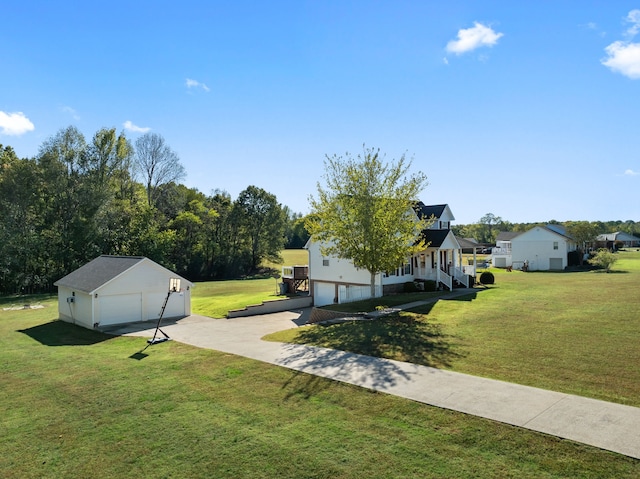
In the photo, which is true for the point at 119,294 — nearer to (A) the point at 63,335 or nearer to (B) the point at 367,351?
(A) the point at 63,335

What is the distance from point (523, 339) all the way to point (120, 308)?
2082cm

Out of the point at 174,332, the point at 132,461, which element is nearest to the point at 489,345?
the point at 132,461

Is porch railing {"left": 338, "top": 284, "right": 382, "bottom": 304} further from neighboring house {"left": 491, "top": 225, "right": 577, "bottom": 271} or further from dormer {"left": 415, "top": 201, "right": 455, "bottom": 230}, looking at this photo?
neighboring house {"left": 491, "top": 225, "right": 577, "bottom": 271}

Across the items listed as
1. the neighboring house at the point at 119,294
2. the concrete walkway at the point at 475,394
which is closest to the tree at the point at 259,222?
the neighboring house at the point at 119,294

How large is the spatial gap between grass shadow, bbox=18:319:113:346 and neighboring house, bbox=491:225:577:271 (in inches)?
1836

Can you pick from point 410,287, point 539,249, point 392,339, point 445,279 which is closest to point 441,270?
point 445,279

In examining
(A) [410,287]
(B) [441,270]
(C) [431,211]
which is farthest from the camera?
(C) [431,211]

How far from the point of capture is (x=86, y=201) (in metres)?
46.1

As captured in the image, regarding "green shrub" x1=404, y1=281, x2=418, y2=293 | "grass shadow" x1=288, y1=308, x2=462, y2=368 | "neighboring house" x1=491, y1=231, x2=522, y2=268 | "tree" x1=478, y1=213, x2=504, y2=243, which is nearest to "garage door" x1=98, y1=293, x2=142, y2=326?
"grass shadow" x1=288, y1=308, x2=462, y2=368

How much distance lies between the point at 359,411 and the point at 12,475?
650 cm

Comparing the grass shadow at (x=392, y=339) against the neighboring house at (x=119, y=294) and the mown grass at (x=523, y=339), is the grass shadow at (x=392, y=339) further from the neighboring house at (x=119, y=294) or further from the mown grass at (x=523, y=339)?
the neighboring house at (x=119, y=294)

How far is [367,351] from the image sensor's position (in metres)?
14.2

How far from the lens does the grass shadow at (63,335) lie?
19.8 m

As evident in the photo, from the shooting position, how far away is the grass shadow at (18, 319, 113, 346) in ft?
65.0
